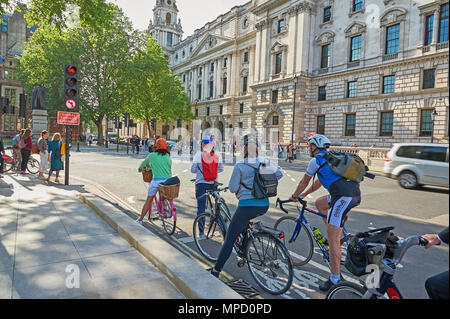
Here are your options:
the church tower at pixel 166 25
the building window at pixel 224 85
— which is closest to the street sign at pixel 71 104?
the building window at pixel 224 85

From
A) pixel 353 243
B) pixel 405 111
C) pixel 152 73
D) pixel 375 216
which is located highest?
pixel 152 73

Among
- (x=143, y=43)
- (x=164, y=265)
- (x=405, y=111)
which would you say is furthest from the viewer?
(x=143, y=43)

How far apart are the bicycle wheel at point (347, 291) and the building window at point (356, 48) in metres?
32.7

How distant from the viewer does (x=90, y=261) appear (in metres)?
3.98

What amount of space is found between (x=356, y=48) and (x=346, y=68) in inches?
83.4

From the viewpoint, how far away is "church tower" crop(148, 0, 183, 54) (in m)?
78.5

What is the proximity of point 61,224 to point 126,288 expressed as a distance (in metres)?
3.03

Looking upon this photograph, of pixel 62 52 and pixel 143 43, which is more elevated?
pixel 143 43

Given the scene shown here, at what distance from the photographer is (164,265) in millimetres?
3668

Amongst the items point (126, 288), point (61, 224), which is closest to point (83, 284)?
point (126, 288)

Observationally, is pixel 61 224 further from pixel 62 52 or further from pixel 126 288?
pixel 62 52

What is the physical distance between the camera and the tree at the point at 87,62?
36.6m
